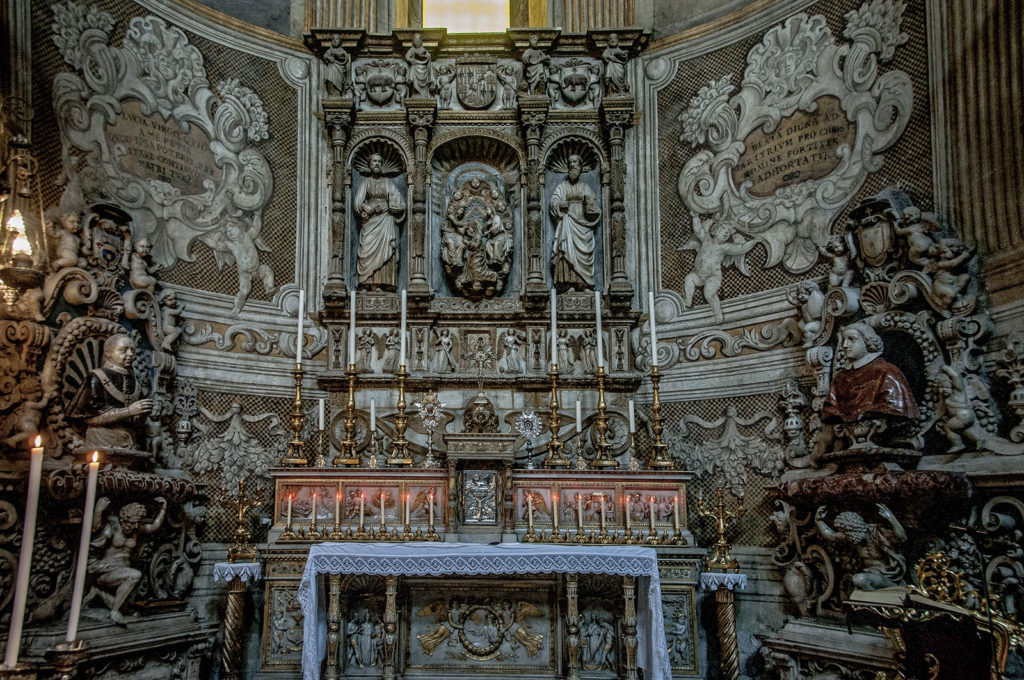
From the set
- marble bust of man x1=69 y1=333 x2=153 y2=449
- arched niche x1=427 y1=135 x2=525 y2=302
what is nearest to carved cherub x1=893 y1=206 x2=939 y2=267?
arched niche x1=427 y1=135 x2=525 y2=302

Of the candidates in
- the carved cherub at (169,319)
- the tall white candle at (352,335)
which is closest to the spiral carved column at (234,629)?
the tall white candle at (352,335)

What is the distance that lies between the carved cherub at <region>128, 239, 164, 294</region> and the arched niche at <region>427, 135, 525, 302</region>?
3.00m

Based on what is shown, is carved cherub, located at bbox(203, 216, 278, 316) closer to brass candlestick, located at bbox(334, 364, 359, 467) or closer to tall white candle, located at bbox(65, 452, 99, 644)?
brass candlestick, located at bbox(334, 364, 359, 467)

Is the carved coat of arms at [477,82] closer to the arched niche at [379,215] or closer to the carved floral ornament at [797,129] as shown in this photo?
the arched niche at [379,215]

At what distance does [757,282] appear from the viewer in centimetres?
840

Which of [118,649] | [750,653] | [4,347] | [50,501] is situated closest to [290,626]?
[118,649]

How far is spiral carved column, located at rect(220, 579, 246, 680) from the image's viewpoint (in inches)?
268

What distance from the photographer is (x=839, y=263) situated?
734 centimetres

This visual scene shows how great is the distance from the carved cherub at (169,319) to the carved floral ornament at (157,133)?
0.48m

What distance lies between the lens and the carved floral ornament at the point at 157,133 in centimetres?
774

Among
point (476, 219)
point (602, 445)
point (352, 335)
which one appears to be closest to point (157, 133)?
point (352, 335)

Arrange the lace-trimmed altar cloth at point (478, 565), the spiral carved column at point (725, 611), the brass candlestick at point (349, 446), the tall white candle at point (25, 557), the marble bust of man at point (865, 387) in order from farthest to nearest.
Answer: the brass candlestick at point (349, 446), the spiral carved column at point (725, 611), the marble bust of man at point (865, 387), the lace-trimmed altar cloth at point (478, 565), the tall white candle at point (25, 557)

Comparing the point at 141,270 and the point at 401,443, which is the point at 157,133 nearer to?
the point at 141,270

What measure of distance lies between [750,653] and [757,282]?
3810mm
